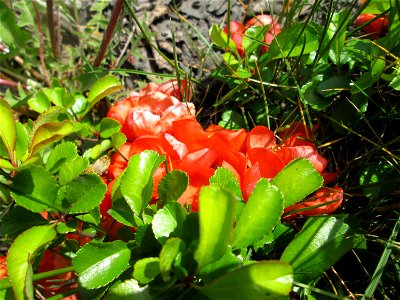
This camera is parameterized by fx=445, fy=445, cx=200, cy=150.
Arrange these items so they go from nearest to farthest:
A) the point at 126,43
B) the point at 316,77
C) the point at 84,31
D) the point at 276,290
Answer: the point at 276,290 < the point at 316,77 < the point at 126,43 < the point at 84,31

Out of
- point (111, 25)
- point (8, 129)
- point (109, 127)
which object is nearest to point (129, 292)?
point (8, 129)

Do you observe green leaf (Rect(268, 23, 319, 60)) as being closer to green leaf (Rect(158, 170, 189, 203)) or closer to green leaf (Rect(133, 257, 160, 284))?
green leaf (Rect(158, 170, 189, 203))

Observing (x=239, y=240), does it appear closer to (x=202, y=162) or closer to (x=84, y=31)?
(x=202, y=162)

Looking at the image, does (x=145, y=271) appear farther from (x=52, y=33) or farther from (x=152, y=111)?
(x=52, y=33)

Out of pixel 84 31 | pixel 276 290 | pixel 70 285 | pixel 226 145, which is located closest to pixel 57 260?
pixel 70 285

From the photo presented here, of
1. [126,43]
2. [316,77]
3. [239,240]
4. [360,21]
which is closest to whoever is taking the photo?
[239,240]

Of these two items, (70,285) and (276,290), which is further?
(70,285)

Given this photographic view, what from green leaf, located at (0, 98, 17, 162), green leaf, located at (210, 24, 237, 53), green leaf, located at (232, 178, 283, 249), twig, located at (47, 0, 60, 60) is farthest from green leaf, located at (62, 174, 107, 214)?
twig, located at (47, 0, 60, 60)
